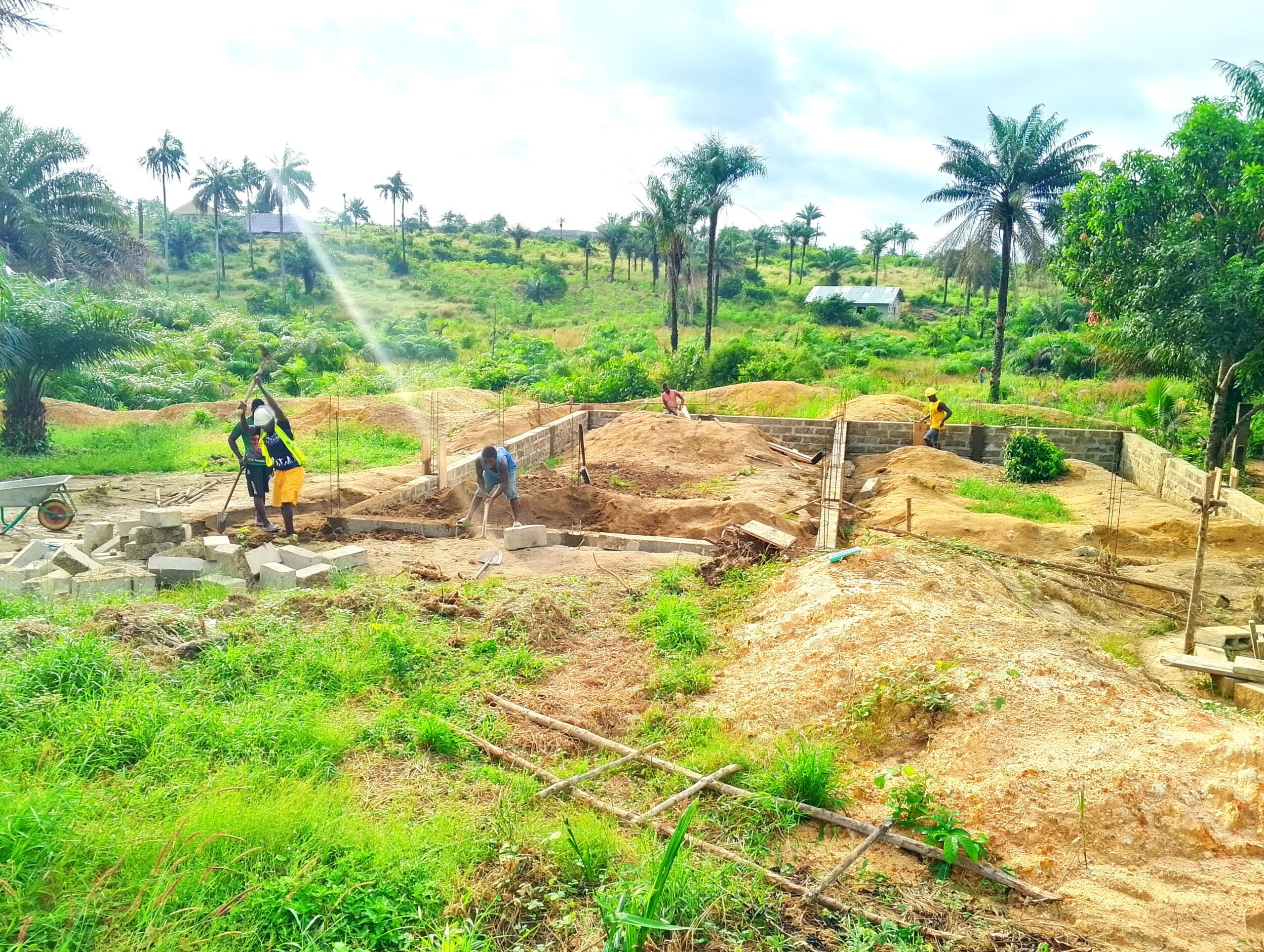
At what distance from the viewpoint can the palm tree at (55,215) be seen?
23.0m

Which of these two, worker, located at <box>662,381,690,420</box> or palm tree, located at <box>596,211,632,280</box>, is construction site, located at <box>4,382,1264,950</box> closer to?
worker, located at <box>662,381,690,420</box>

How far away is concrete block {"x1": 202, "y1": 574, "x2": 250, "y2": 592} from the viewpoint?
738cm

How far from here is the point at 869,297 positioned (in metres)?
47.6

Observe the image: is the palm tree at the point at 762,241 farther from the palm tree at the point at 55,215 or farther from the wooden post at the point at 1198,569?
the wooden post at the point at 1198,569

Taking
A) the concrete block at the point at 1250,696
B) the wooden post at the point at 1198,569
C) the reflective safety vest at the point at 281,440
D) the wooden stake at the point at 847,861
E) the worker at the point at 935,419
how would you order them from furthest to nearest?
the worker at the point at 935,419 < the reflective safety vest at the point at 281,440 < the wooden post at the point at 1198,569 < the concrete block at the point at 1250,696 < the wooden stake at the point at 847,861

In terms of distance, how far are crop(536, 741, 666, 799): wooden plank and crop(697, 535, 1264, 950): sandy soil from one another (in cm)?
67

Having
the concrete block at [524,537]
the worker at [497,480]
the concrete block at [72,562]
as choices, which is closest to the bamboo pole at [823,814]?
the concrete block at [524,537]

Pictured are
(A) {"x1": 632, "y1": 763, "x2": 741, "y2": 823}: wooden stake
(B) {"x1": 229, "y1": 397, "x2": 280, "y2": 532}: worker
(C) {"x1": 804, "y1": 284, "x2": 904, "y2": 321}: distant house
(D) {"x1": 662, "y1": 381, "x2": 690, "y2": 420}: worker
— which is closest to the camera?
(A) {"x1": 632, "y1": 763, "x2": 741, "y2": 823}: wooden stake

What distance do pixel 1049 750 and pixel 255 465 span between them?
7.63 metres

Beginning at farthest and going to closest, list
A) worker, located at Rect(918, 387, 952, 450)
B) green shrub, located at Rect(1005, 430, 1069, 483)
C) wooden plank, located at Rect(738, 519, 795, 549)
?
1. worker, located at Rect(918, 387, 952, 450)
2. green shrub, located at Rect(1005, 430, 1069, 483)
3. wooden plank, located at Rect(738, 519, 795, 549)

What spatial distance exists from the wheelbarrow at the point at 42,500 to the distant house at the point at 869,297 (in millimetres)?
40678

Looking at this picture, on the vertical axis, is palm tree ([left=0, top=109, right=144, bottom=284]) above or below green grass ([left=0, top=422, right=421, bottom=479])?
above

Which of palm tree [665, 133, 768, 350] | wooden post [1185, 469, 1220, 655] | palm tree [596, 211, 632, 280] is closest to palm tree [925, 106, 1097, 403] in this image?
palm tree [665, 133, 768, 350]

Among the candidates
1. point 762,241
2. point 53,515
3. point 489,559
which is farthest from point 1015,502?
point 762,241
